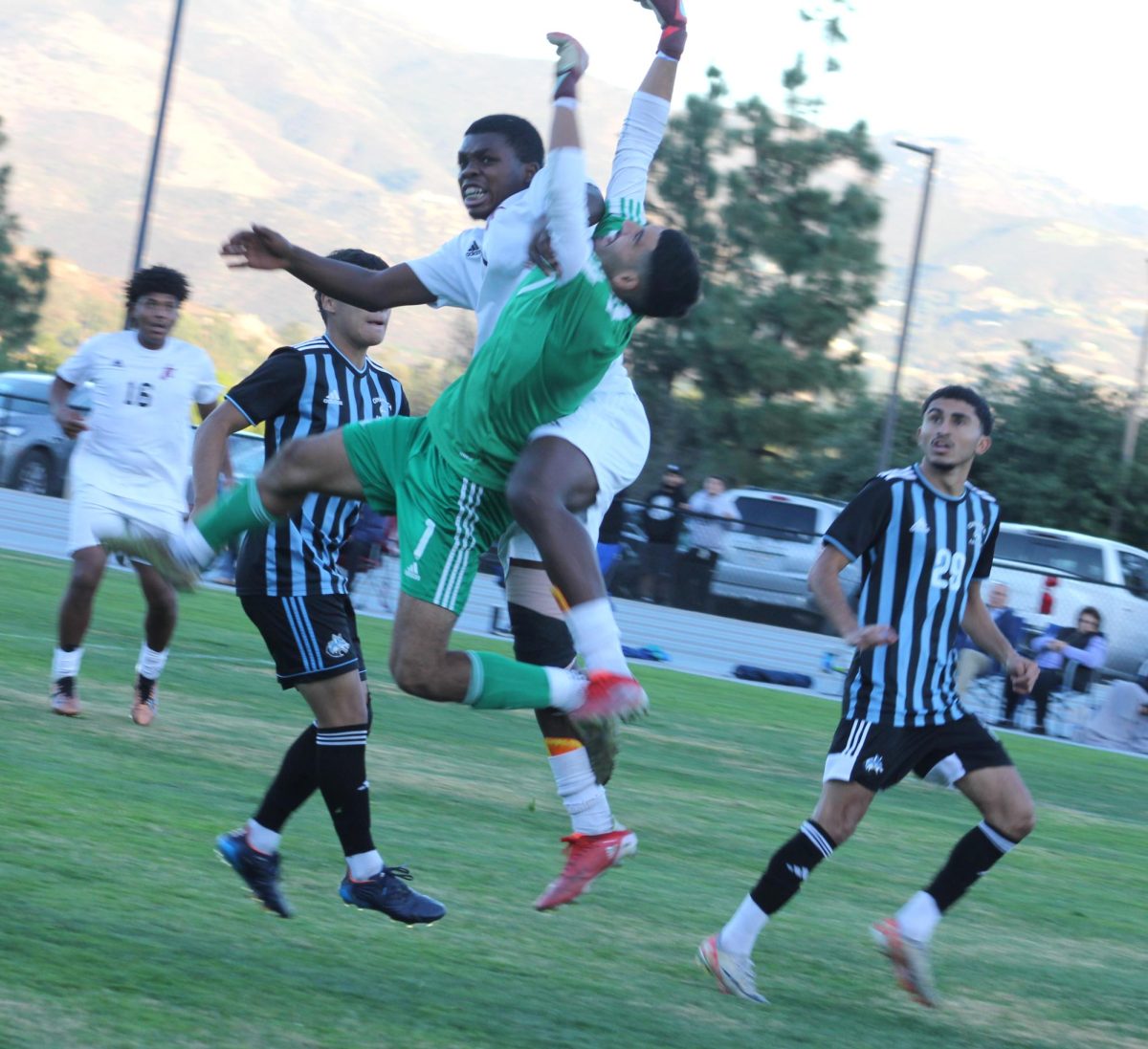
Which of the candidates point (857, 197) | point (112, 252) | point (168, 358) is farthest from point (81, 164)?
point (168, 358)

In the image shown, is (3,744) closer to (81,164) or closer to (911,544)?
(911,544)

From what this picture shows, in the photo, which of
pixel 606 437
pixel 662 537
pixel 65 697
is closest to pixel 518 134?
pixel 606 437

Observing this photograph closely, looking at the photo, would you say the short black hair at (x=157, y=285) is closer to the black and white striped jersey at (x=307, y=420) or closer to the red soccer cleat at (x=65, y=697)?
the red soccer cleat at (x=65, y=697)

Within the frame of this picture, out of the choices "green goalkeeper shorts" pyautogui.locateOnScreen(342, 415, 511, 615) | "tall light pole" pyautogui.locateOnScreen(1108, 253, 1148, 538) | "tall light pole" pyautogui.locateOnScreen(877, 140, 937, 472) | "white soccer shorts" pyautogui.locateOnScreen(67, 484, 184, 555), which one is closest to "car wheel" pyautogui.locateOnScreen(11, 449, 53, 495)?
"white soccer shorts" pyautogui.locateOnScreen(67, 484, 184, 555)

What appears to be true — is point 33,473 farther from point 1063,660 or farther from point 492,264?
point 492,264

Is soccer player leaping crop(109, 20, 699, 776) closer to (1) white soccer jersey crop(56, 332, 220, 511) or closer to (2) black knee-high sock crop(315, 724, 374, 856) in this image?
(2) black knee-high sock crop(315, 724, 374, 856)

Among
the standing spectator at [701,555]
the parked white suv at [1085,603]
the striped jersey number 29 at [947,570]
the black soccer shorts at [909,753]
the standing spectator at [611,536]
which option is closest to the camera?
the black soccer shorts at [909,753]

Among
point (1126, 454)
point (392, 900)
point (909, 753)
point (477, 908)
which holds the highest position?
point (1126, 454)

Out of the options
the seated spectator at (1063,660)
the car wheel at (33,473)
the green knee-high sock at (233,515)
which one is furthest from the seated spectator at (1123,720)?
the car wheel at (33,473)

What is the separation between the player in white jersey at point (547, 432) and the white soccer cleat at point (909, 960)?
0.80 meters

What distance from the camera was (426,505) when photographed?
187 inches

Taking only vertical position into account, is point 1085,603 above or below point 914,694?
Result: above

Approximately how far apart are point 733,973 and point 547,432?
1.60 metres

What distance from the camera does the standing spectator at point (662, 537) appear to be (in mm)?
17969
